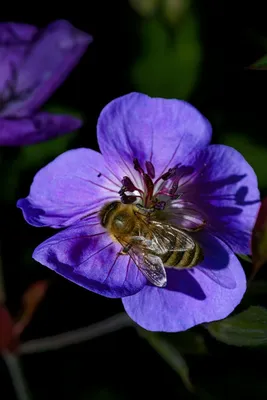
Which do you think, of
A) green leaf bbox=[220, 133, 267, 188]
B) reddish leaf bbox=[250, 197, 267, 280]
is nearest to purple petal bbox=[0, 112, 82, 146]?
reddish leaf bbox=[250, 197, 267, 280]

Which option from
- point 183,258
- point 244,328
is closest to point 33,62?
point 183,258

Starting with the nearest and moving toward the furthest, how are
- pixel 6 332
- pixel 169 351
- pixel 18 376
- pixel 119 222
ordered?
1. pixel 119 222
2. pixel 169 351
3. pixel 6 332
4. pixel 18 376

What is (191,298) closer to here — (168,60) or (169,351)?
(169,351)

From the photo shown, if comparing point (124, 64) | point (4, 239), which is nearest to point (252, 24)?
point (124, 64)

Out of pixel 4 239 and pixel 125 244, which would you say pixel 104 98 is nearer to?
pixel 4 239

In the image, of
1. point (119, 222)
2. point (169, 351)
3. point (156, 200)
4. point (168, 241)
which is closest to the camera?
point (168, 241)

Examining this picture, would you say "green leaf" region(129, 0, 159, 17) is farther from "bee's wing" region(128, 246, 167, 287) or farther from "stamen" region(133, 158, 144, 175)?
"bee's wing" region(128, 246, 167, 287)
